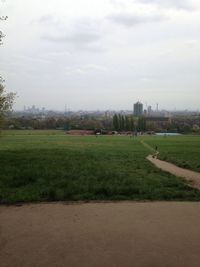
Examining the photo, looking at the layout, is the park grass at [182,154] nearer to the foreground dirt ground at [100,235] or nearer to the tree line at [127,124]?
the foreground dirt ground at [100,235]

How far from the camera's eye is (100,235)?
355 inches

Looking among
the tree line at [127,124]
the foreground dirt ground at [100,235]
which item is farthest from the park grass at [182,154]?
the tree line at [127,124]

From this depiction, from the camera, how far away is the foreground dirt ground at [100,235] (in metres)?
7.62

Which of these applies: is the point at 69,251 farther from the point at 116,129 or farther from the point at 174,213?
the point at 116,129

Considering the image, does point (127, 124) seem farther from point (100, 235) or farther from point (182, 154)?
point (100, 235)

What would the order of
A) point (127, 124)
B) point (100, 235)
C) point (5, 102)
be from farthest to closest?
point (127, 124)
point (5, 102)
point (100, 235)

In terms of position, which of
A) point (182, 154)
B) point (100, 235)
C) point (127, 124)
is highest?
point (127, 124)

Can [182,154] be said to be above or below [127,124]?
below

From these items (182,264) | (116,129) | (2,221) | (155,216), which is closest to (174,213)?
(155,216)

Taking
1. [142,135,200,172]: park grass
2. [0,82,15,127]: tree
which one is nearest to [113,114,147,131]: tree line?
[142,135,200,172]: park grass

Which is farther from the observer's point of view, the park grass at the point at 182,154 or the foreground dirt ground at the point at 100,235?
the park grass at the point at 182,154

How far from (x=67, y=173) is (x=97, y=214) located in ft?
27.5

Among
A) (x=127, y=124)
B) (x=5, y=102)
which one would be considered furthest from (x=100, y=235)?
(x=127, y=124)

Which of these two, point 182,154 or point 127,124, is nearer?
point 182,154
